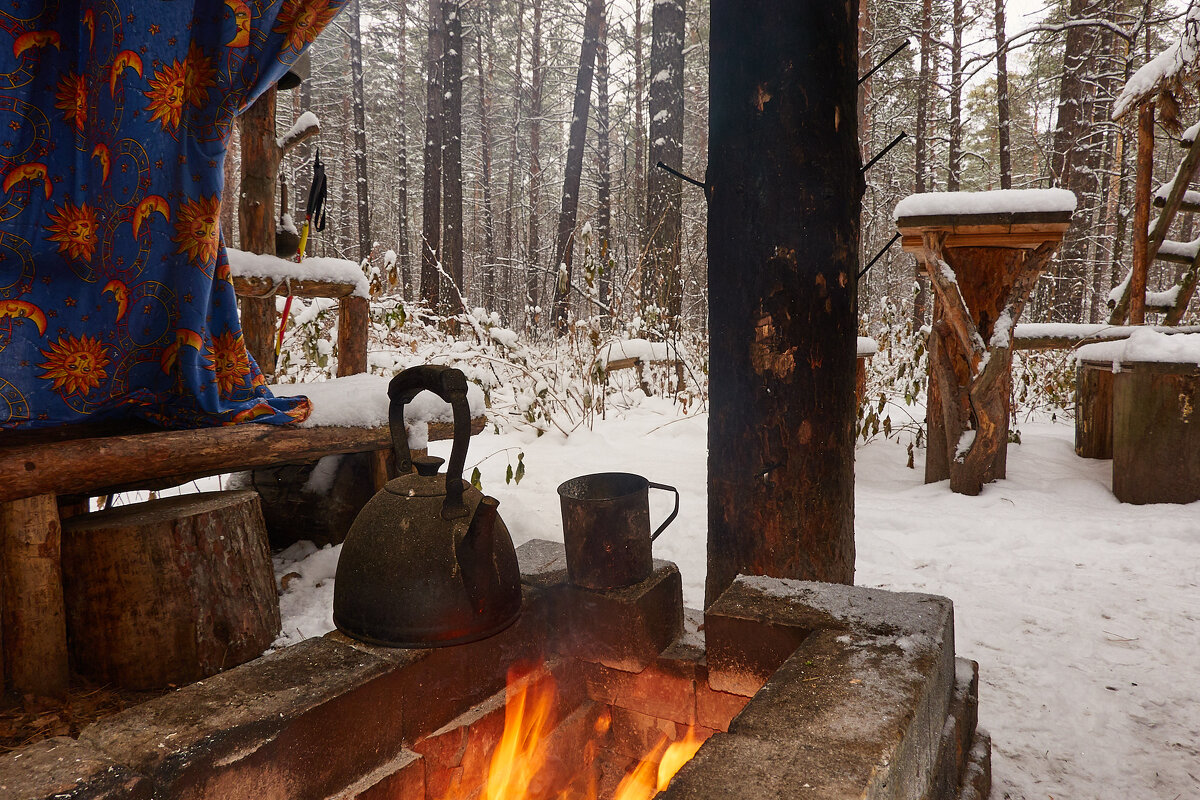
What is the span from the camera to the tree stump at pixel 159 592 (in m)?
2.36

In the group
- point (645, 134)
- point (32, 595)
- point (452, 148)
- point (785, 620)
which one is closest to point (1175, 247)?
point (785, 620)

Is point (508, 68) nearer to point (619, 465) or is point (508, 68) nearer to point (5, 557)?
point (619, 465)

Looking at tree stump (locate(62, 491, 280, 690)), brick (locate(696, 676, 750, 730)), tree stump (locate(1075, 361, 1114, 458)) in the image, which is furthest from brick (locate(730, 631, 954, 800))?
tree stump (locate(1075, 361, 1114, 458))

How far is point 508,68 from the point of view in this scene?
22.1m

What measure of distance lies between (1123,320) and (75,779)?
689cm

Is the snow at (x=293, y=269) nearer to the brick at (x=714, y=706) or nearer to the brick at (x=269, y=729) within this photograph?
the brick at (x=269, y=729)

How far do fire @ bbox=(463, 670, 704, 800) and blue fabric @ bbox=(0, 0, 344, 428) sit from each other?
65.1 inches

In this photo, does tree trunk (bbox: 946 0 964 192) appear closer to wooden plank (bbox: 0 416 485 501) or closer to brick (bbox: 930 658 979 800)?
brick (bbox: 930 658 979 800)

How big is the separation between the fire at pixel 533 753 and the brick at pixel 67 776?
952 mm

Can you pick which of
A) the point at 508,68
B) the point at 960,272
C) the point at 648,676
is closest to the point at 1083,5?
the point at 960,272

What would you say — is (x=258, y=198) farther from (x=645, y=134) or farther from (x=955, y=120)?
(x=955, y=120)

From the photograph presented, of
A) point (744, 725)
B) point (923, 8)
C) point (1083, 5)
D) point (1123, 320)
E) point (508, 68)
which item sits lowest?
point (744, 725)

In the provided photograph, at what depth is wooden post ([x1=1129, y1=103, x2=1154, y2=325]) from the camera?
5227mm

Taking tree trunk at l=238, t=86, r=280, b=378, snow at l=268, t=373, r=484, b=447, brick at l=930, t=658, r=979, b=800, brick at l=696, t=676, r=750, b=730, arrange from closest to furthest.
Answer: brick at l=930, t=658, r=979, b=800 < brick at l=696, t=676, r=750, b=730 < snow at l=268, t=373, r=484, b=447 < tree trunk at l=238, t=86, r=280, b=378
